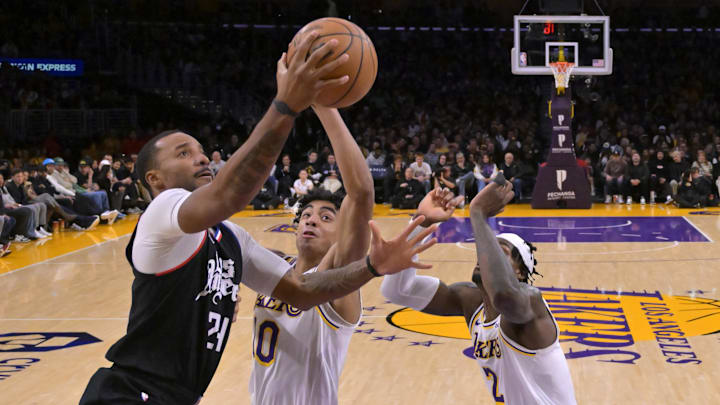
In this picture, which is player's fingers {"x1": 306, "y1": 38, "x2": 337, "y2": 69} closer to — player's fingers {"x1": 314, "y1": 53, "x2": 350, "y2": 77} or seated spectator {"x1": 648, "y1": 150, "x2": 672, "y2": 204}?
player's fingers {"x1": 314, "y1": 53, "x2": 350, "y2": 77}

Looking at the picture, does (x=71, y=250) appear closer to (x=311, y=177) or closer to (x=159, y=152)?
(x=311, y=177)

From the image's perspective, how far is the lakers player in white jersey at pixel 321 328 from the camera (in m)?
3.53

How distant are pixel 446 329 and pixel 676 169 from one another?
1389 cm

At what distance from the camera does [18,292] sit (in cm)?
975

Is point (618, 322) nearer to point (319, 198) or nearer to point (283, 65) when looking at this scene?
point (319, 198)

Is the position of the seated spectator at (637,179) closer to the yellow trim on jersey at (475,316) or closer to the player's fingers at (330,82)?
the yellow trim on jersey at (475,316)

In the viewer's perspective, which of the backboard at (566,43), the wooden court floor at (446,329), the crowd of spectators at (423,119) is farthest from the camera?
the crowd of spectators at (423,119)

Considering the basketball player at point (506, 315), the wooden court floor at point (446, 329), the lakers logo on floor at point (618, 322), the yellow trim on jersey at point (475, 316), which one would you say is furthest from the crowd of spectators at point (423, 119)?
the basketball player at point (506, 315)

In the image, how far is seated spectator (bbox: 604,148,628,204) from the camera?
64.8 feet

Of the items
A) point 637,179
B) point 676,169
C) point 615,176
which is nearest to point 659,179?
point 676,169

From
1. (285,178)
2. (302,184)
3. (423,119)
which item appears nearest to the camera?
(302,184)

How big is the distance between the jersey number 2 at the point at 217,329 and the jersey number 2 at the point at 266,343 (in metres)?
0.77

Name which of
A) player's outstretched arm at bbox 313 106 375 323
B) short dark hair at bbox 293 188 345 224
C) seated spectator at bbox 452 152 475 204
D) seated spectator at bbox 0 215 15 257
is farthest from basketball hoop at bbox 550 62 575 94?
player's outstretched arm at bbox 313 106 375 323

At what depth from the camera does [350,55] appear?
2.88 metres
